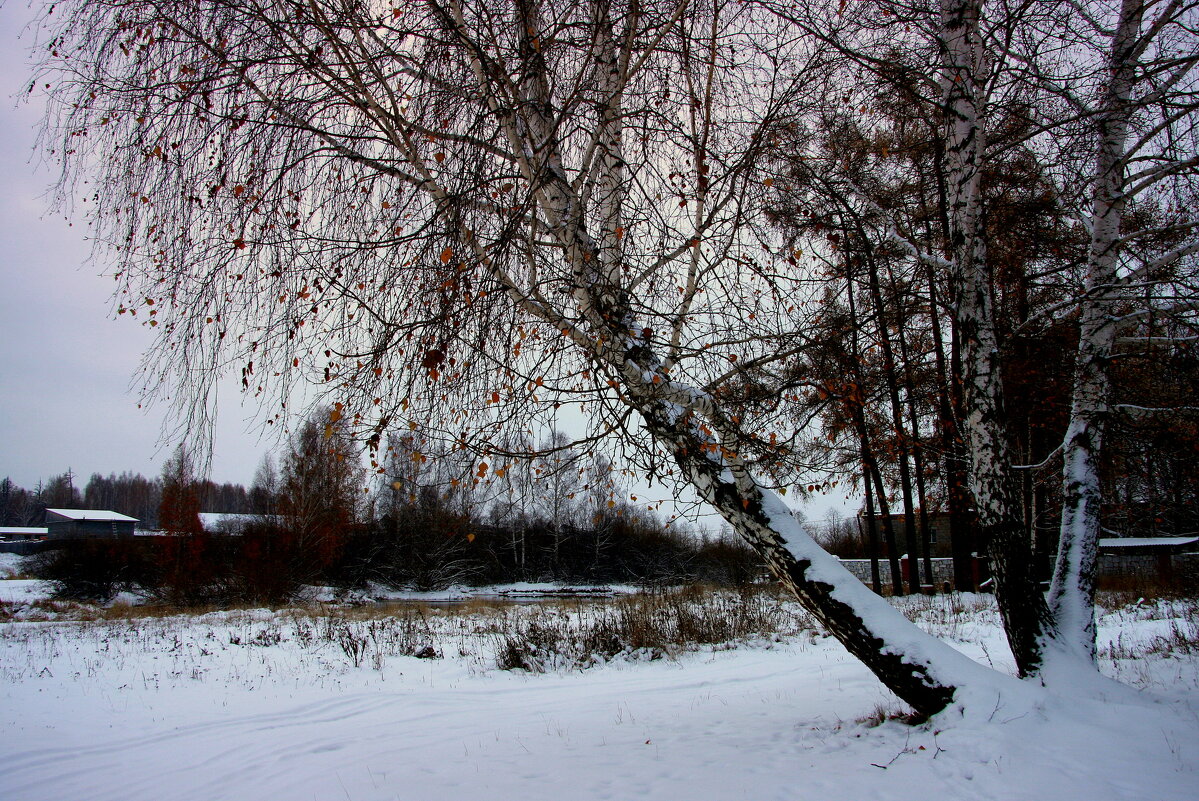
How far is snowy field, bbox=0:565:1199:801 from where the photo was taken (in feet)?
11.5

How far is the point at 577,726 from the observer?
18.0 ft

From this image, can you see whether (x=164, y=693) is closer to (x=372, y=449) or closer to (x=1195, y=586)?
(x=372, y=449)

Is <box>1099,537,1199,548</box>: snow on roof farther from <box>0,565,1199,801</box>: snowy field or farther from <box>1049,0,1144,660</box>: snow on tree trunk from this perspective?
<box>1049,0,1144,660</box>: snow on tree trunk

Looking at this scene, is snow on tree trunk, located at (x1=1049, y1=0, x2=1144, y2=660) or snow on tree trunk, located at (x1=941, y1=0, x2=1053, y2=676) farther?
snow on tree trunk, located at (x1=1049, y1=0, x2=1144, y2=660)

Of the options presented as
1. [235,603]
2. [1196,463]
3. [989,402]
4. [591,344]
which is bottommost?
[235,603]

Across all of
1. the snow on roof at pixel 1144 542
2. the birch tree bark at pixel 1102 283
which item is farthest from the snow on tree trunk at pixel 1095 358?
the snow on roof at pixel 1144 542

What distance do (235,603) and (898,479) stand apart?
806 inches

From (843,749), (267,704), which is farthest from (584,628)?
(843,749)

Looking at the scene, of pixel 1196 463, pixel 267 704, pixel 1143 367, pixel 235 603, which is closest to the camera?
pixel 1196 463

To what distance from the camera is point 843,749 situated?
414cm

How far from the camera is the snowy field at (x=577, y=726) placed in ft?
11.5

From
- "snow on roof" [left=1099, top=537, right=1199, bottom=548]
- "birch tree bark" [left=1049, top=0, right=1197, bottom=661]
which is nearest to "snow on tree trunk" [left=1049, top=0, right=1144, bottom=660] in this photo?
"birch tree bark" [left=1049, top=0, right=1197, bottom=661]

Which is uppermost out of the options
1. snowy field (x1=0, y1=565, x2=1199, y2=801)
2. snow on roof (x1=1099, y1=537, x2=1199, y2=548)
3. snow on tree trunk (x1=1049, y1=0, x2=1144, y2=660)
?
snow on tree trunk (x1=1049, y1=0, x2=1144, y2=660)

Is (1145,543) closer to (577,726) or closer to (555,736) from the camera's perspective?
(577,726)
